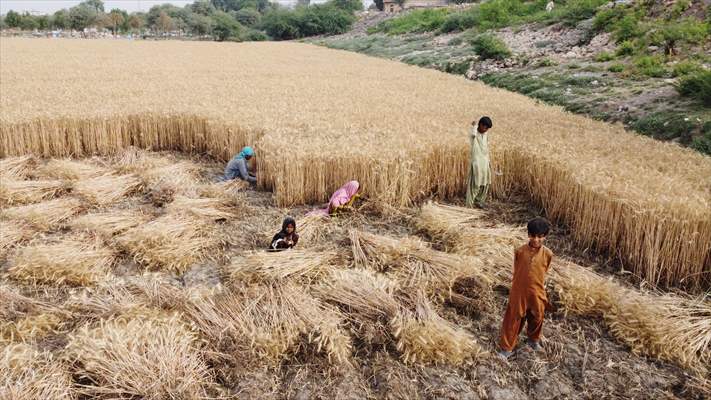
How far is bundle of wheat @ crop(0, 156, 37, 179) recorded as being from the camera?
7.53 m

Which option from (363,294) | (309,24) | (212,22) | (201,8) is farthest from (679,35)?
(201,8)

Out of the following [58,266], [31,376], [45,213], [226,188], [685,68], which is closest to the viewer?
[31,376]

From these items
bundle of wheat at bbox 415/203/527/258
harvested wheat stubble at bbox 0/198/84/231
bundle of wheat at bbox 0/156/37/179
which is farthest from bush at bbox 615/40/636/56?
bundle of wheat at bbox 0/156/37/179

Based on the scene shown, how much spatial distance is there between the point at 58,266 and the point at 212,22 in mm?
79603

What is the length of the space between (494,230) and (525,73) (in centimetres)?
1466

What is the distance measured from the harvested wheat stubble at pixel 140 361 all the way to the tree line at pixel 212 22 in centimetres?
6942

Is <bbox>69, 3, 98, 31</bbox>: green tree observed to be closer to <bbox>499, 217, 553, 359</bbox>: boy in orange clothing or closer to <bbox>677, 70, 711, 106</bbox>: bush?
<bbox>677, 70, 711, 106</bbox>: bush

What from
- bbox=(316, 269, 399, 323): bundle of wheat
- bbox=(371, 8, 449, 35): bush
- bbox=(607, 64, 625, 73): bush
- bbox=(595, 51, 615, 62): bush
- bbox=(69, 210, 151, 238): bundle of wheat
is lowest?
bbox=(316, 269, 399, 323): bundle of wheat

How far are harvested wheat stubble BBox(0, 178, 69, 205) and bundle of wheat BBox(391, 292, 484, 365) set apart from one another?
551cm

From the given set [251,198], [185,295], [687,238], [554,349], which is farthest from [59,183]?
[687,238]

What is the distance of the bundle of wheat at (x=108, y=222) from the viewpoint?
18.7 feet

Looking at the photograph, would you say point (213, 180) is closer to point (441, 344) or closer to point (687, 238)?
point (441, 344)

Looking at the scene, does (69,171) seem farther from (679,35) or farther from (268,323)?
(679,35)

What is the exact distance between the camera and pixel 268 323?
13.0 feet
